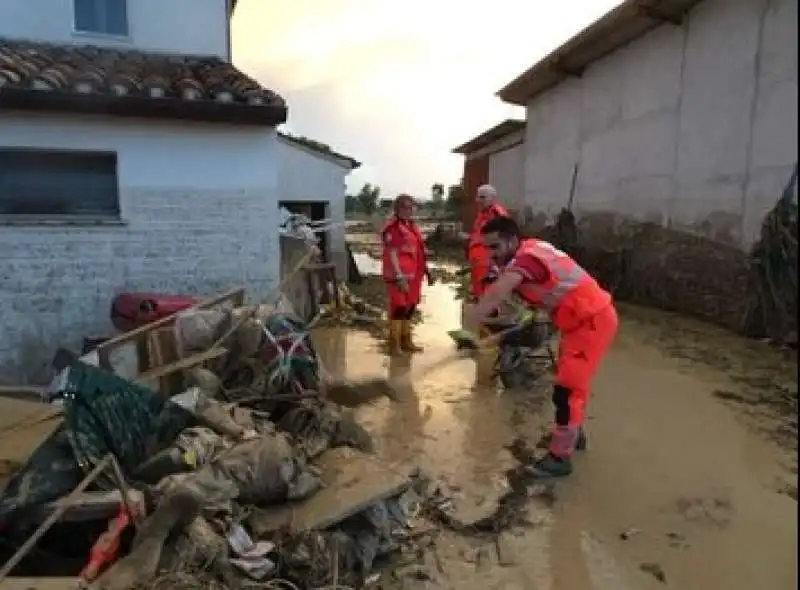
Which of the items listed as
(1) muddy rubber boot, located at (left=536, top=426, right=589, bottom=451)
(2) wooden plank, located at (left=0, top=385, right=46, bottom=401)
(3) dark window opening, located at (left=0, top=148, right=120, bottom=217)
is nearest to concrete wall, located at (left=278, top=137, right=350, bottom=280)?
(3) dark window opening, located at (left=0, top=148, right=120, bottom=217)

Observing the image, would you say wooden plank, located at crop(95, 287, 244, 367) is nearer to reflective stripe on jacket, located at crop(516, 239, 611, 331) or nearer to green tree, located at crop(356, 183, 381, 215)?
reflective stripe on jacket, located at crop(516, 239, 611, 331)

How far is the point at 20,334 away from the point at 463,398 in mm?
4489

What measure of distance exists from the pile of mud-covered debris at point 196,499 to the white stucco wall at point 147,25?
5.37 meters

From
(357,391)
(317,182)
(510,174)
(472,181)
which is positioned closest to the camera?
(357,391)

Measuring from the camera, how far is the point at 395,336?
7.46 metres

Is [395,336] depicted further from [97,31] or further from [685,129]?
[685,129]

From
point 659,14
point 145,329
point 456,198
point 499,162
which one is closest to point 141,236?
point 145,329

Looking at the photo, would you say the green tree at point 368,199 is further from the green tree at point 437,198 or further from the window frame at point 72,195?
the window frame at point 72,195

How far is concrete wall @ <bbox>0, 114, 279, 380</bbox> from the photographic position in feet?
21.5

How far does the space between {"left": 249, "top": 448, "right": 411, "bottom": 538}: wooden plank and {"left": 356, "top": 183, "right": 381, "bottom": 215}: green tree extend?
40515 mm

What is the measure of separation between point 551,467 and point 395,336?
3.51 m

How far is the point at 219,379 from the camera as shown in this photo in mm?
4676

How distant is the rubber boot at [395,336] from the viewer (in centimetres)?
743

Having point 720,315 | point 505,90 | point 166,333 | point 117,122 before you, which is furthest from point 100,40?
point 505,90
